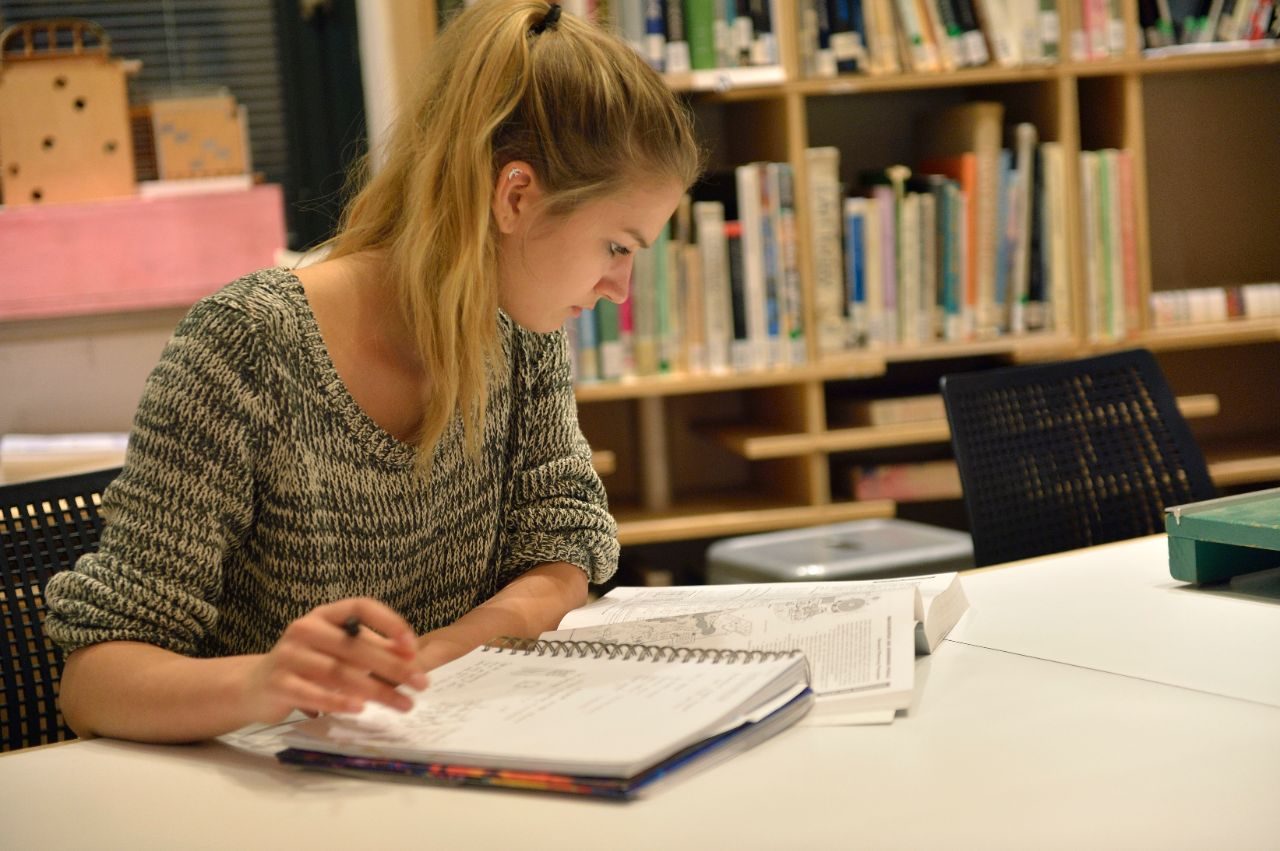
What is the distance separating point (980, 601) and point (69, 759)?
772 mm

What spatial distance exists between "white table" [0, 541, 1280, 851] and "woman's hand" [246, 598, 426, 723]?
0.06 m

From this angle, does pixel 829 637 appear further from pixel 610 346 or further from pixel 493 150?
pixel 610 346

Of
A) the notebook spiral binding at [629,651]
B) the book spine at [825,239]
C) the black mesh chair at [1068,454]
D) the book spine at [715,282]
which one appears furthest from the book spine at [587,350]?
the notebook spiral binding at [629,651]

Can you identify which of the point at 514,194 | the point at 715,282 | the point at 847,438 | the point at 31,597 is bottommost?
→ the point at 847,438

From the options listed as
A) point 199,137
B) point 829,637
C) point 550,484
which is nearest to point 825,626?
point 829,637

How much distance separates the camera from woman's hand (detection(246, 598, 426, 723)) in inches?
32.2

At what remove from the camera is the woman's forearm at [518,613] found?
1.06 m

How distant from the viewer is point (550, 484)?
133 centimetres

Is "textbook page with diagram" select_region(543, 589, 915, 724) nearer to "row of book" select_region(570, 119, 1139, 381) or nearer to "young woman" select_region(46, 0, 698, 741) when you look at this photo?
"young woman" select_region(46, 0, 698, 741)

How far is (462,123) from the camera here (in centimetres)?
114

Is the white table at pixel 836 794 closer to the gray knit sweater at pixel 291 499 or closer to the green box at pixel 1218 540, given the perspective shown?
the gray knit sweater at pixel 291 499

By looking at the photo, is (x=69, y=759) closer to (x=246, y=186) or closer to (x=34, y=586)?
(x=34, y=586)

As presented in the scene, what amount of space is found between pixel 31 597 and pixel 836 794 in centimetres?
77

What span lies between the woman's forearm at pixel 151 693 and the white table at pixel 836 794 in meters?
0.02
